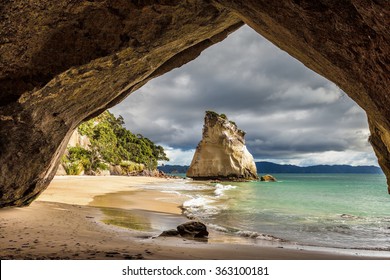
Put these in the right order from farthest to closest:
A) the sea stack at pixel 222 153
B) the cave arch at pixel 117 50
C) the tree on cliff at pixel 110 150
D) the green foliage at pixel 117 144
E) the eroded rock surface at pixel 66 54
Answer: the sea stack at pixel 222 153
the green foliage at pixel 117 144
the tree on cliff at pixel 110 150
the eroded rock surface at pixel 66 54
the cave arch at pixel 117 50

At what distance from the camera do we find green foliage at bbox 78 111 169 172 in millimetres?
61469

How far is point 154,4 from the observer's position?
21.9 ft

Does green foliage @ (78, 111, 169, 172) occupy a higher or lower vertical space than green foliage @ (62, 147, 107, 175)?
higher

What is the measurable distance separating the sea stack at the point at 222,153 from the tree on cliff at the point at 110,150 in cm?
1835

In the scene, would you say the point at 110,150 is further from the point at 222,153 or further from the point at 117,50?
the point at 117,50

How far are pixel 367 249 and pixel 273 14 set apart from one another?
24.8 ft

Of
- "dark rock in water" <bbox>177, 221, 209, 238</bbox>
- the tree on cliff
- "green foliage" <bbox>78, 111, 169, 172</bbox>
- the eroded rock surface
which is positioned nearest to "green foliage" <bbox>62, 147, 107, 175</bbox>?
the tree on cliff

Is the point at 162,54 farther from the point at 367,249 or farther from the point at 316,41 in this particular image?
the point at 367,249

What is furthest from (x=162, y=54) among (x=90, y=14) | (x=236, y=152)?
(x=236, y=152)

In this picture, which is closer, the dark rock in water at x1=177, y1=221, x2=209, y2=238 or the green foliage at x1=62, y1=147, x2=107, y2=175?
the dark rock in water at x1=177, y1=221, x2=209, y2=238

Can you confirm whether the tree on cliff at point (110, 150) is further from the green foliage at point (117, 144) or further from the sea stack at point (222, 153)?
the sea stack at point (222, 153)

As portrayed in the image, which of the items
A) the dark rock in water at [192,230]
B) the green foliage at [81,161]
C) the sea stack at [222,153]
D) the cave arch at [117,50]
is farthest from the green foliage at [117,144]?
the dark rock in water at [192,230]

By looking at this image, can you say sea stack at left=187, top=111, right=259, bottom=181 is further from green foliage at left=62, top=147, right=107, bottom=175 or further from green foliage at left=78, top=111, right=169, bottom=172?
green foliage at left=62, top=147, right=107, bottom=175

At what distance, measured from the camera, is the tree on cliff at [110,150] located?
56000mm
